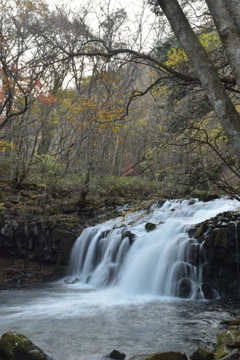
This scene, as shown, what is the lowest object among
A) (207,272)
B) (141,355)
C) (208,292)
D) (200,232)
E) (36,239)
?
(208,292)

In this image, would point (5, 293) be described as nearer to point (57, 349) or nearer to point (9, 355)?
point (57, 349)

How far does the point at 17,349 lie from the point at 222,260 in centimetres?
537

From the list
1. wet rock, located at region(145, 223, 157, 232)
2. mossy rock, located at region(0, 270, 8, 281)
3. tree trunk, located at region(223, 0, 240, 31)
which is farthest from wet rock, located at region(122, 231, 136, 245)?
tree trunk, located at region(223, 0, 240, 31)

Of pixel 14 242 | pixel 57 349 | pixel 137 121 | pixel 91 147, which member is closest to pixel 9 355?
pixel 57 349

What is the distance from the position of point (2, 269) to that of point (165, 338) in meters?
7.15

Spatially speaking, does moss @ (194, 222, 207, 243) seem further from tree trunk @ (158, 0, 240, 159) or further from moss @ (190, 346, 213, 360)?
tree trunk @ (158, 0, 240, 159)

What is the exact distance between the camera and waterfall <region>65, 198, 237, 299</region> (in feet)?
25.8

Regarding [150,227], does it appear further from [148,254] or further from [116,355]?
[116,355]

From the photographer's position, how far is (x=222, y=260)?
741cm

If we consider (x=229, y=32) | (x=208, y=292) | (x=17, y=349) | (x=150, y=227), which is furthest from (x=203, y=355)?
(x=150, y=227)

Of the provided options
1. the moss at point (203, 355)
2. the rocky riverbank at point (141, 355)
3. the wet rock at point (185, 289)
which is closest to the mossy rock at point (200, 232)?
the wet rock at point (185, 289)

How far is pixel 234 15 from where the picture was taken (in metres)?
2.74

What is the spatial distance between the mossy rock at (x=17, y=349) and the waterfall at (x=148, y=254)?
14.4 feet

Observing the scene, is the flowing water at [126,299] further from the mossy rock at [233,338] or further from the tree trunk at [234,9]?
the tree trunk at [234,9]
